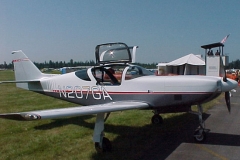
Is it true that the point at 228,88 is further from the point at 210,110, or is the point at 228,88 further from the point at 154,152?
the point at 210,110

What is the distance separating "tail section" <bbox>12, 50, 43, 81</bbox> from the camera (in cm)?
773

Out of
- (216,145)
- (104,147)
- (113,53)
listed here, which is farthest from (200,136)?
(113,53)

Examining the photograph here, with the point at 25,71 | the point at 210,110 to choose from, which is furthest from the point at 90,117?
the point at 210,110

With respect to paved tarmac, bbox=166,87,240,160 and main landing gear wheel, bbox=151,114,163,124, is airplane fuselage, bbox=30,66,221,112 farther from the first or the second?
main landing gear wheel, bbox=151,114,163,124

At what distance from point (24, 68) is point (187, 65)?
818 inches

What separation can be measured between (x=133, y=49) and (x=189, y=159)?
3095 mm

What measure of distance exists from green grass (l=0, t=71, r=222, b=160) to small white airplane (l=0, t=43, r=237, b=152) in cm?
45

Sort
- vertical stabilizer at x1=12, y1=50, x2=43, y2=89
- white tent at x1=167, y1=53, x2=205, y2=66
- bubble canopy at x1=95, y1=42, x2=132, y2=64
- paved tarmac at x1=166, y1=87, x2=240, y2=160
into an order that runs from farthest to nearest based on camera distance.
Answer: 1. white tent at x1=167, y1=53, x2=205, y2=66
2. vertical stabilizer at x1=12, y1=50, x2=43, y2=89
3. bubble canopy at x1=95, y1=42, x2=132, y2=64
4. paved tarmac at x1=166, y1=87, x2=240, y2=160

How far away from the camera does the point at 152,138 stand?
5574 millimetres

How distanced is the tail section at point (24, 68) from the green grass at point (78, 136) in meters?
1.61

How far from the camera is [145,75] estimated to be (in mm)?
5727

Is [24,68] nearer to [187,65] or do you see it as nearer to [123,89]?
[123,89]

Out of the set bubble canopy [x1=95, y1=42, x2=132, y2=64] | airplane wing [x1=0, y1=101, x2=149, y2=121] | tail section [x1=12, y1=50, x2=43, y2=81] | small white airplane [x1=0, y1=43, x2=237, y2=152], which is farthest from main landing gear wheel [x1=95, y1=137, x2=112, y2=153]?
tail section [x1=12, y1=50, x2=43, y2=81]

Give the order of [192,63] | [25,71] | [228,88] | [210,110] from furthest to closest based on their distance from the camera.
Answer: [192,63] < [210,110] < [25,71] < [228,88]
